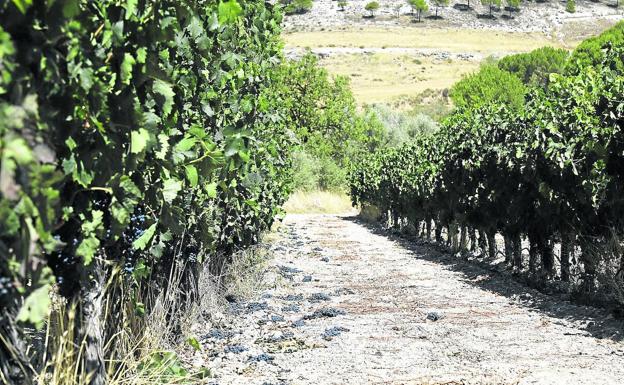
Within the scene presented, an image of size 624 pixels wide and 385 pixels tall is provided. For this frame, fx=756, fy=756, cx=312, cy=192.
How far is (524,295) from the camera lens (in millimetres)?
10438

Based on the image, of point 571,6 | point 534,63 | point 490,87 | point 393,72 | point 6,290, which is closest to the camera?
point 6,290

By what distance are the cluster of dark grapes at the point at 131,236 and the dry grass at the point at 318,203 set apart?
34050mm

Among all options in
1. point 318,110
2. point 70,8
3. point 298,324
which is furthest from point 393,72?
point 70,8

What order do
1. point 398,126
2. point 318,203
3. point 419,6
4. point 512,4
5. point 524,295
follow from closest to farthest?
point 524,295, point 318,203, point 398,126, point 419,6, point 512,4

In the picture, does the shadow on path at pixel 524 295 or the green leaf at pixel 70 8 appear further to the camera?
the shadow on path at pixel 524 295

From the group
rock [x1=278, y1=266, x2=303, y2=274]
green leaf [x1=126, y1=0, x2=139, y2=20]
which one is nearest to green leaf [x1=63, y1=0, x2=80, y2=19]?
green leaf [x1=126, y1=0, x2=139, y2=20]

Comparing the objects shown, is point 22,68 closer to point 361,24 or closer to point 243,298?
point 243,298

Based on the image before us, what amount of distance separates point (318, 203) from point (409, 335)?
34461 millimetres

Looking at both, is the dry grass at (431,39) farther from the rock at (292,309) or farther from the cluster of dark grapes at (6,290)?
the cluster of dark grapes at (6,290)

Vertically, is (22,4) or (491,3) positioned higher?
(22,4)

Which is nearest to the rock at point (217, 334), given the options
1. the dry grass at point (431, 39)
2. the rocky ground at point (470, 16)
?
the dry grass at point (431, 39)

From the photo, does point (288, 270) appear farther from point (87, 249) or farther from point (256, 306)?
point (87, 249)

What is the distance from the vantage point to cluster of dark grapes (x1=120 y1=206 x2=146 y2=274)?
4.50 m

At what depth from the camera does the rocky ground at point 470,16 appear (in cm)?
11331
